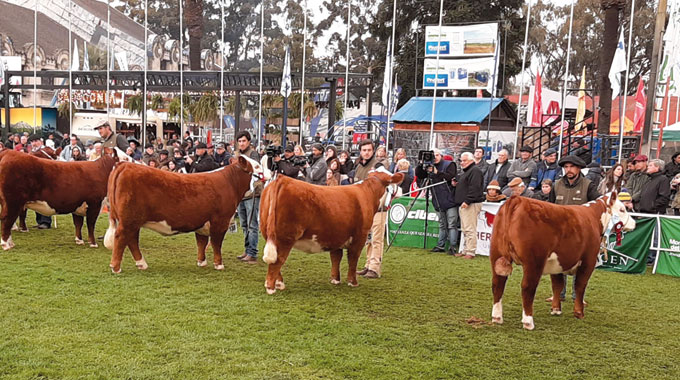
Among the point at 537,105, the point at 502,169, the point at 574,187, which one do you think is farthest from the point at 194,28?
the point at 574,187

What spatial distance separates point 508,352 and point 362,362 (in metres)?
1.40

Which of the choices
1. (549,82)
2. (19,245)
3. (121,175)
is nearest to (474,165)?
(121,175)

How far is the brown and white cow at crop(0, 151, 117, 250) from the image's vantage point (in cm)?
941

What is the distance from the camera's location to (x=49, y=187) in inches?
382

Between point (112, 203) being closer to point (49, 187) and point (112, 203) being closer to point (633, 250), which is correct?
point (49, 187)

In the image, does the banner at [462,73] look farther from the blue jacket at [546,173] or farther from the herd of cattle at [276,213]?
the herd of cattle at [276,213]

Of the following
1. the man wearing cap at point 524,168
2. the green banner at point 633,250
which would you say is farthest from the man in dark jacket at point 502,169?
the green banner at point 633,250

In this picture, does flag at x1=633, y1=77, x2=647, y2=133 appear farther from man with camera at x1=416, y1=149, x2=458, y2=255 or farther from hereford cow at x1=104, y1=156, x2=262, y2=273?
hereford cow at x1=104, y1=156, x2=262, y2=273

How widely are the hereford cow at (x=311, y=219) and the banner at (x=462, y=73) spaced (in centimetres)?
1925

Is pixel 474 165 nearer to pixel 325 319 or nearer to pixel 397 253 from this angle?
pixel 397 253

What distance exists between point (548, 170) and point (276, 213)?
5766 mm

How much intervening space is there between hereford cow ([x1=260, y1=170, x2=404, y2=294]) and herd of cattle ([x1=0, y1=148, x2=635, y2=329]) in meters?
0.01

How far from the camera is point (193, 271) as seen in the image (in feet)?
29.0

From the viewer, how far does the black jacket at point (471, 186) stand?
11.0 metres
